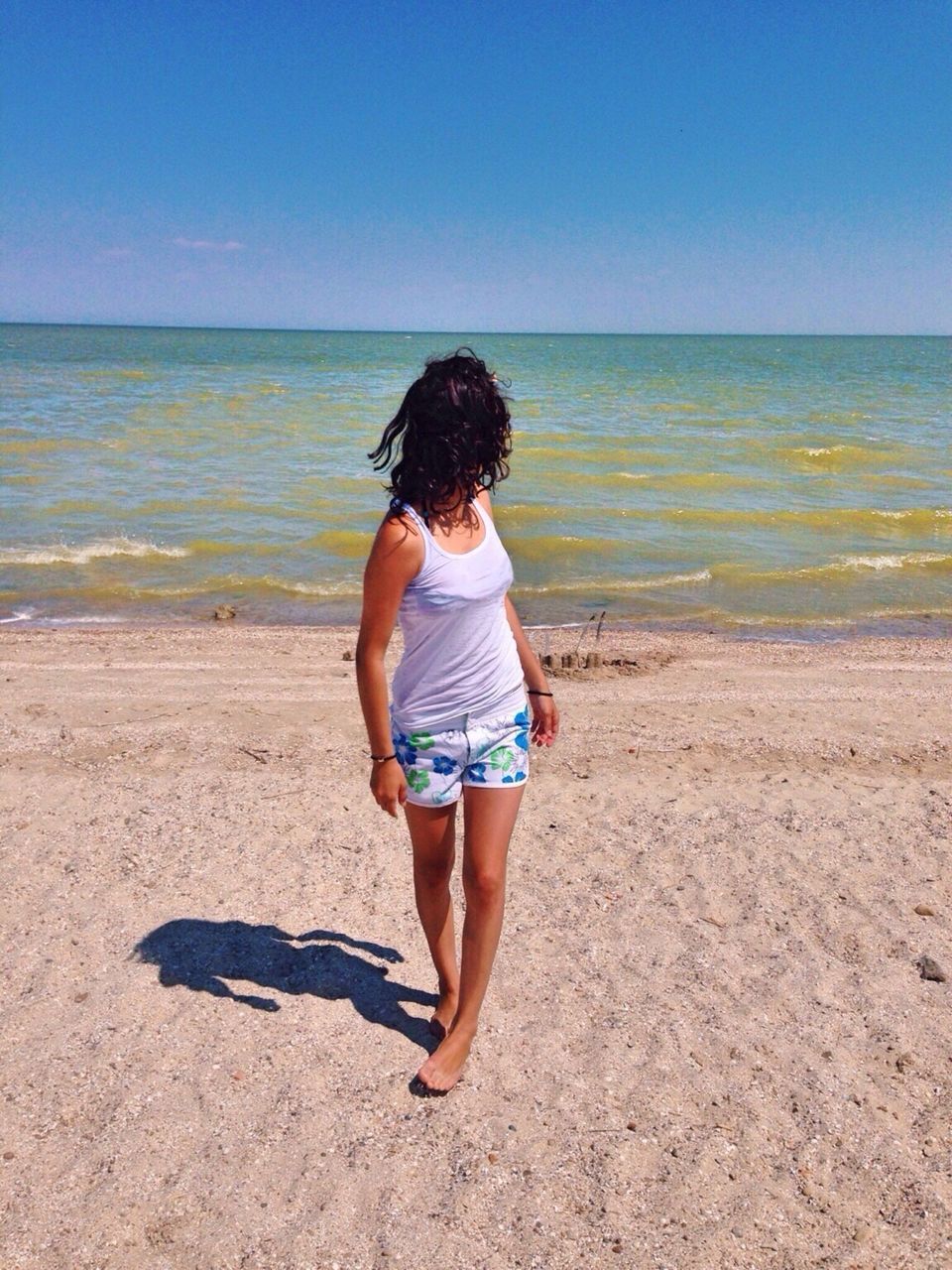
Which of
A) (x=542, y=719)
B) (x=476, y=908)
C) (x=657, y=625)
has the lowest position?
(x=657, y=625)

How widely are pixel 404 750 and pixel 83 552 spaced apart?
971cm

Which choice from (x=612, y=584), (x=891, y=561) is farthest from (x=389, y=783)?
(x=891, y=561)

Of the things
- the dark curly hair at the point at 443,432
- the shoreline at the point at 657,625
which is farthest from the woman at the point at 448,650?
the shoreline at the point at 657,625

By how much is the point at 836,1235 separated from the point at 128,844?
3190 millimetres

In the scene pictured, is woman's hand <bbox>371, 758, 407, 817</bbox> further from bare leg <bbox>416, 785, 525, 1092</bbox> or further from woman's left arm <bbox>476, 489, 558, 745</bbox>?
woman's left arm <bbox>476, 489, 558, 745</bbox>

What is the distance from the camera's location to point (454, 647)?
2.69 m

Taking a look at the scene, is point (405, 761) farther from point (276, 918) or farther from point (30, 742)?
point (30, 742)

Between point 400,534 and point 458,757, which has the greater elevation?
point 400,534

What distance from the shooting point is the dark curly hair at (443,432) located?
2584mm

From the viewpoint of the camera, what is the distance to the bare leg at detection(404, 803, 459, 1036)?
2848mm

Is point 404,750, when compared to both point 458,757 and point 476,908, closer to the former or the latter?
point 458,757

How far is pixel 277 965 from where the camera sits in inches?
143

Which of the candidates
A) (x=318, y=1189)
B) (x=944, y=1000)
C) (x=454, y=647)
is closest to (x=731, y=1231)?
(x=318, y=1189)

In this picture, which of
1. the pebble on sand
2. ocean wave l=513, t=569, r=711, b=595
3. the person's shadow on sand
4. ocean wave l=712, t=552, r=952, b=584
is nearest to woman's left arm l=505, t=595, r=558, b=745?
the person's shadow on sand
